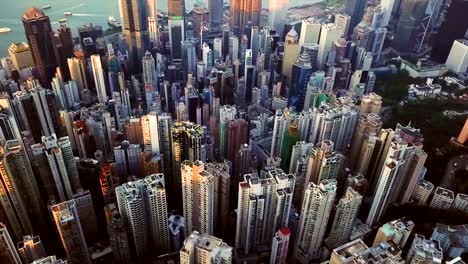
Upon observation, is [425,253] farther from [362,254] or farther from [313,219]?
[313,219]

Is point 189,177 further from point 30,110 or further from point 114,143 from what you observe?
point 30,110

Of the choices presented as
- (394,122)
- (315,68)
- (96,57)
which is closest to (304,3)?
(315,68)

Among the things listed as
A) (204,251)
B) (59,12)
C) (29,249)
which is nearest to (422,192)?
(204,251)

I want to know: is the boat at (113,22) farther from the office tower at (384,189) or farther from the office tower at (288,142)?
the office tower at (384,189)

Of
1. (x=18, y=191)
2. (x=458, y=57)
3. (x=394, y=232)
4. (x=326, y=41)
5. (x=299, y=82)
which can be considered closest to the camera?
(x=394, y=232)

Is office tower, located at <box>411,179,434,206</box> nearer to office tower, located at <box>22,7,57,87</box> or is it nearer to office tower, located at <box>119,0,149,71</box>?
office tower, located at <box>119,0,149,71</box>

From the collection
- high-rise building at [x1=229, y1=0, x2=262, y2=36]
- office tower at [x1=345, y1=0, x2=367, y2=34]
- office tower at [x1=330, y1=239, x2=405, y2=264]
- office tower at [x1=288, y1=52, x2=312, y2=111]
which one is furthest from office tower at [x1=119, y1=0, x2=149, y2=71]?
office tower at [x1=330, y1=239, x2=405, y2=264]
